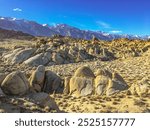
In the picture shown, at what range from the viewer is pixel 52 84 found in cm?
2156

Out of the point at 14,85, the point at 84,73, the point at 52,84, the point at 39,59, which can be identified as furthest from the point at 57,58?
the point at 14,85

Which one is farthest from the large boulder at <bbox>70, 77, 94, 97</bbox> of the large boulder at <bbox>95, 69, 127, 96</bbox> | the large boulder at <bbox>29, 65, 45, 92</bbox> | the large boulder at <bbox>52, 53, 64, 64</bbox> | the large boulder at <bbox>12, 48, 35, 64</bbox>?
the large boulder at <bbox>12, 48, 35, 64</bbox>

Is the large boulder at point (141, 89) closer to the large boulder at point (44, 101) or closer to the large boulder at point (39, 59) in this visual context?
the large boulder at point (44, 101)

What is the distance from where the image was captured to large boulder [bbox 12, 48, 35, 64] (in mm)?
41838

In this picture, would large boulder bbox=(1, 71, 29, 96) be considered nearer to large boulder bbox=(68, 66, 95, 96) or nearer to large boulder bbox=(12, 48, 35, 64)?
large boulder bbox=(68, 66, 95, 96)

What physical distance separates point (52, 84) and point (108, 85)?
4200mm

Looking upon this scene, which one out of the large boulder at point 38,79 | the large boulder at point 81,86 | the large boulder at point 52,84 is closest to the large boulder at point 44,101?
the large boulder at point 81,86

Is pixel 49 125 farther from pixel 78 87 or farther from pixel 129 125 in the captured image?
pixel 78 87

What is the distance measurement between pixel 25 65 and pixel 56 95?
66.2 ft

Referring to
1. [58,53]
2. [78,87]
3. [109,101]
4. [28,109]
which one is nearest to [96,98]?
[109,101]

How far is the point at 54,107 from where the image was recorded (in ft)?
46.8

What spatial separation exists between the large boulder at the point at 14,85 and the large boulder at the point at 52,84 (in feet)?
18.2

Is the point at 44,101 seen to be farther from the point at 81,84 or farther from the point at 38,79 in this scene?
the point at 38,79

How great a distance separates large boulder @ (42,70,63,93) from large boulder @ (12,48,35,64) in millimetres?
20233
